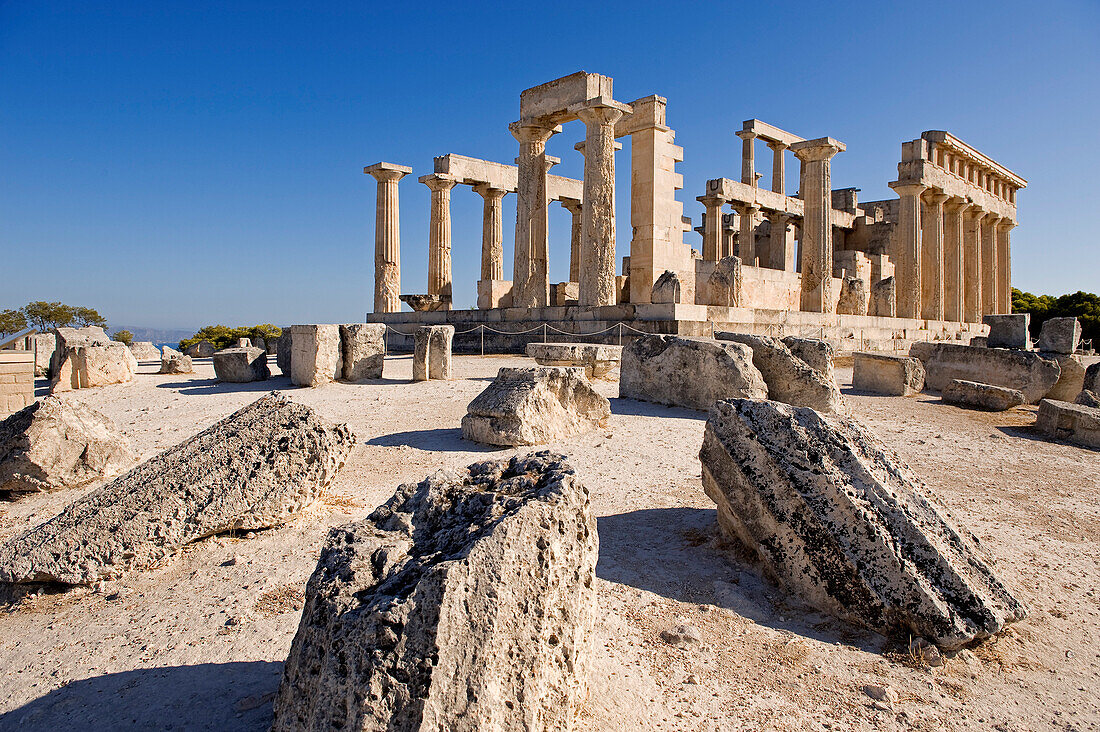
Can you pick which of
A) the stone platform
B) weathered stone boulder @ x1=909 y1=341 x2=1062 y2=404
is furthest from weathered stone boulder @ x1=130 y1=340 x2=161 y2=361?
weathered stone boulder @ x1=909 y1=341 x2=1062 y2=404

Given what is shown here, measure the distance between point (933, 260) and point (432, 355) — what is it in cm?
2046

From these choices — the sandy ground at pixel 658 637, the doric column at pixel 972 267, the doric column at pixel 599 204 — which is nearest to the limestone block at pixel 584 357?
the sandy ground at pixel 658 637

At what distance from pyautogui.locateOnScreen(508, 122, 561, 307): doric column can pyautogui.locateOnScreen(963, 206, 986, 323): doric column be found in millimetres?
18355

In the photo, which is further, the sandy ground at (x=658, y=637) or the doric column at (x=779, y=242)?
the doric column at (x=779, y=242)

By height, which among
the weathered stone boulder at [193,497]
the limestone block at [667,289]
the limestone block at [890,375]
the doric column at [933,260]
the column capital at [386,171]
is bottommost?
the weathered stone boulder at [193,497]

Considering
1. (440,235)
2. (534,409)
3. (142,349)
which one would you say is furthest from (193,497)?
(440,235)

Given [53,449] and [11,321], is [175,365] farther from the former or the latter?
[11,321]

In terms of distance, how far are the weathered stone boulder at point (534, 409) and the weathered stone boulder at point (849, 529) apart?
2.50 meters

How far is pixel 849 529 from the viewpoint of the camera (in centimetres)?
274

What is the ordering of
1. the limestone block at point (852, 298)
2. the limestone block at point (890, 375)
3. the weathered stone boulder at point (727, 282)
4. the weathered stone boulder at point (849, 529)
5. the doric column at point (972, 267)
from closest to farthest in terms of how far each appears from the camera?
the weathered stone boulder at point (849, 529), the limestone block at point (890, 375), the weathered stone boulder at point (727, 282), the limestone block at point (852, 298), the doric column at point (972, 267)

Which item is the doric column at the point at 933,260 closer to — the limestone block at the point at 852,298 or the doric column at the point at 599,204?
the limestone block at the point at 852,298

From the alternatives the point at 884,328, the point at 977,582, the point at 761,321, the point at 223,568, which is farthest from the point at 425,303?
the point at 977,582

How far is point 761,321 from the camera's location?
622 inches

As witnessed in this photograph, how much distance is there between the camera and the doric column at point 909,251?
20.9 metres
